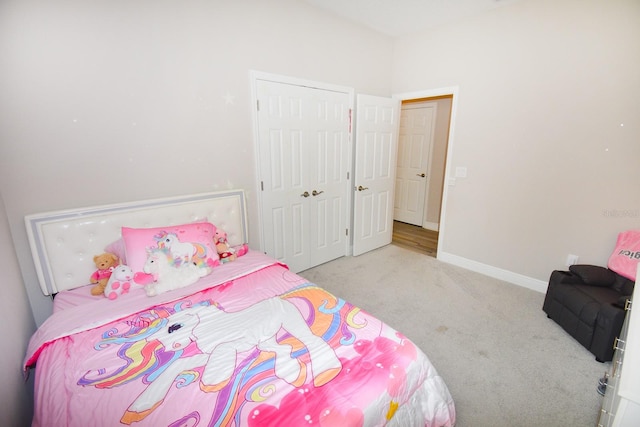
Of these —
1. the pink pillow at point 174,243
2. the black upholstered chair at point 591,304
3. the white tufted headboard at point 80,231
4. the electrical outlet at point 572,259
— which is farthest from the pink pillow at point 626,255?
Answer: the white tufted headboard at point 80,231

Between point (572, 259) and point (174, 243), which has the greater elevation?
point (174, 243)

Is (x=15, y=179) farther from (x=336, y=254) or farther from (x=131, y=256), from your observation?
(x=336, y=254)

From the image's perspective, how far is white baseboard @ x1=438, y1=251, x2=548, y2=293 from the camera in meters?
2.87

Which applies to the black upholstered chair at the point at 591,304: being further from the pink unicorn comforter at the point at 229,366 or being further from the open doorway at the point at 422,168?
the open doorway at the point at 422,168

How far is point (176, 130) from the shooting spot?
2.19m

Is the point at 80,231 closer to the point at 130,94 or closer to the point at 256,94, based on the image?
the point at 130,94

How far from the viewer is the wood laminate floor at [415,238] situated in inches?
159

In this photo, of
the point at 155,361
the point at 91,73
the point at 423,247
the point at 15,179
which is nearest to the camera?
the point at 155,361

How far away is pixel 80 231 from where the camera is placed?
1827mm

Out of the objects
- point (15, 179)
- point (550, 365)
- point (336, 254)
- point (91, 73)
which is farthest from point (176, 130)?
point (550, 365)

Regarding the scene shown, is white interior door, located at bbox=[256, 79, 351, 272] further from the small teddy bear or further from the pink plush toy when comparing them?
the small teddy bear

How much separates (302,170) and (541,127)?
92.2 inches

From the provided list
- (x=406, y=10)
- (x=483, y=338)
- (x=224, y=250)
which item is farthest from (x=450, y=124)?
(x=224, y=250)

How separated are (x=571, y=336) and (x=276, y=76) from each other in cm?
327
